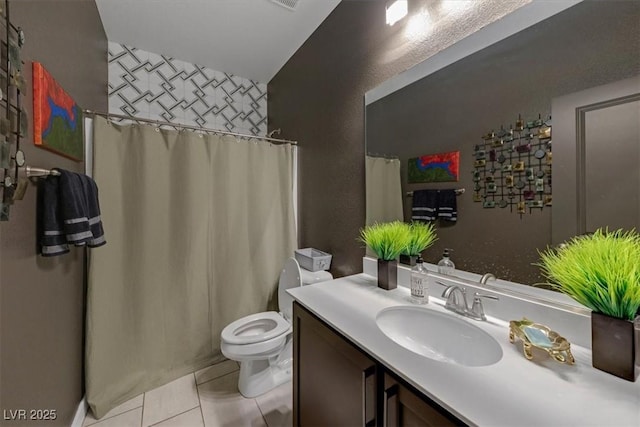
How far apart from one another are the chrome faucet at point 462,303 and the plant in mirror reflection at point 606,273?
0.90ft

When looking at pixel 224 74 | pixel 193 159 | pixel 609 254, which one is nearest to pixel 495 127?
pixel 609 254

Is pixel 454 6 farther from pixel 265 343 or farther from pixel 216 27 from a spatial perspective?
pixel 265 343

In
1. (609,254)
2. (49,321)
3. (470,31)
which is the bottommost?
(49,321)

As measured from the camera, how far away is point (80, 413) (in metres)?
1.41

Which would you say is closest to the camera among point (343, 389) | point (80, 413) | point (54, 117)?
point (343, 389)

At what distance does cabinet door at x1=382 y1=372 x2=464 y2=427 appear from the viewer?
1.84 feet

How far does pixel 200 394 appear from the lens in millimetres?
1639

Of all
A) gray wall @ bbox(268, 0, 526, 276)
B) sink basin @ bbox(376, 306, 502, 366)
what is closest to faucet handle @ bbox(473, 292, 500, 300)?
sink basin @ bbox(376, 306, 502, 366)

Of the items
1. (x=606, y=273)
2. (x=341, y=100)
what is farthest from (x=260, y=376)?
(x=341, y=100)

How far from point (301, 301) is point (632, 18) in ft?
4.59

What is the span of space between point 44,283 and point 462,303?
170cm

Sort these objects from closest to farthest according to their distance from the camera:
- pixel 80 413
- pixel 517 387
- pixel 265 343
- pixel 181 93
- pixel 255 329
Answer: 1. pixel 517 387
2. pixel 80 413
3. pixel 265 343
4. pixel 255 329
5. pixel 181 93

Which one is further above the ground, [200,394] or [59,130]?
[59,130]

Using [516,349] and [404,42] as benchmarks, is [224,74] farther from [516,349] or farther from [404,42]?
[516,349]
